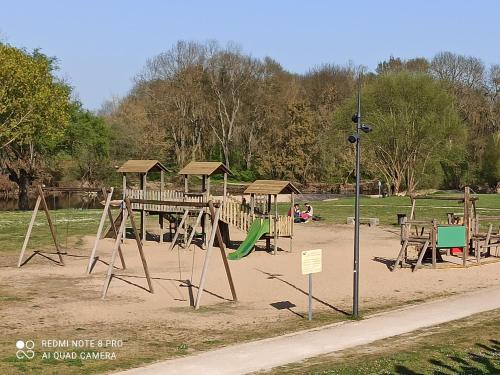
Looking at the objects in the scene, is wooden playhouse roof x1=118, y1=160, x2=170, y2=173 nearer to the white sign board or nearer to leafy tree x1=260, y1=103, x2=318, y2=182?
the white sign board

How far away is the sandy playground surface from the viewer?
15992 mm

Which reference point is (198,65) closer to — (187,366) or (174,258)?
(174,258)

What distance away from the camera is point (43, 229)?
1350 inches

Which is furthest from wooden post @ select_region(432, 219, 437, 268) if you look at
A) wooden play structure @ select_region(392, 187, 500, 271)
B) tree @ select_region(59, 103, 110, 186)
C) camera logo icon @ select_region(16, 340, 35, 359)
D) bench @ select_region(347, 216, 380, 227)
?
tree @ select_region(59, 103, 110, 186)

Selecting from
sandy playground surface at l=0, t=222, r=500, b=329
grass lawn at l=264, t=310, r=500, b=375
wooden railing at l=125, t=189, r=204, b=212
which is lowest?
sandy playground surface at l=0, t=222, r=500, b=329

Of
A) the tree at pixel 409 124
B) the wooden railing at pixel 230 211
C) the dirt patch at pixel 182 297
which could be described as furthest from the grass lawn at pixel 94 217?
the tree at pixel 409 124

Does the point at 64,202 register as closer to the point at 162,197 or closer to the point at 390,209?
the point at 390,209

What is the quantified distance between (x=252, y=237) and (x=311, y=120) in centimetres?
5453

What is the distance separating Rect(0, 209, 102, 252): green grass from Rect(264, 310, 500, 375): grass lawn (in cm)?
1870

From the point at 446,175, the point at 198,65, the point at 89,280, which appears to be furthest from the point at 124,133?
the point at 89,280

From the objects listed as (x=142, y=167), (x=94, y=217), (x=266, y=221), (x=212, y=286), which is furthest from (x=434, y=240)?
(x=94, y=217)

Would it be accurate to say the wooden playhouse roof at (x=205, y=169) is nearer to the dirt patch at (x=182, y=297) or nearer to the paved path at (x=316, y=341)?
the dirt patch at (x=182, y=297)

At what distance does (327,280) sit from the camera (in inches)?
832

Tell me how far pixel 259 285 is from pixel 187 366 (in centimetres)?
907
